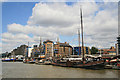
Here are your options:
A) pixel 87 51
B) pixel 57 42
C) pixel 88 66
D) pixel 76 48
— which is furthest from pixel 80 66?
pixel 87 51

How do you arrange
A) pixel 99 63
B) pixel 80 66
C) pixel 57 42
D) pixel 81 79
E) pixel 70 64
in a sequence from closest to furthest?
pixel 81 79 < pixel 99 63 < pixel 80 66 < pixel 70 64 < pixel 57 42

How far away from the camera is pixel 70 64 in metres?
55.9

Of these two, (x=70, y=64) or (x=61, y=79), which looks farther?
(x=70, y=64)

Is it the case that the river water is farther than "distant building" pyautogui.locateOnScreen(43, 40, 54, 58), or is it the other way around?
"distant building" pyautogui.locateOnScreen(43, 40, 54, 58)

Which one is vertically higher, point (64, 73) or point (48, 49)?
point (48, 49)

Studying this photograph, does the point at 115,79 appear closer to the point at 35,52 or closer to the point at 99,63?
the point at 99,63

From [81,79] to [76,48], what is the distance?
146754 millimetres

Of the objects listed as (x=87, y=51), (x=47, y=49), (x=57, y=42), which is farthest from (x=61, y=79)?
(x=87, y=51)

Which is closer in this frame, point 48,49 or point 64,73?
point 64,73

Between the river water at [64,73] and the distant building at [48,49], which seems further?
the distant building at [48,49]

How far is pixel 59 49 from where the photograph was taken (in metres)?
151

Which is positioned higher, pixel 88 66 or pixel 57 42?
pixel 57 42

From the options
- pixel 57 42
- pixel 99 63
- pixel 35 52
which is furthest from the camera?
pixel 35 52

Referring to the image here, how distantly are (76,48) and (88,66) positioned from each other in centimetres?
12773
